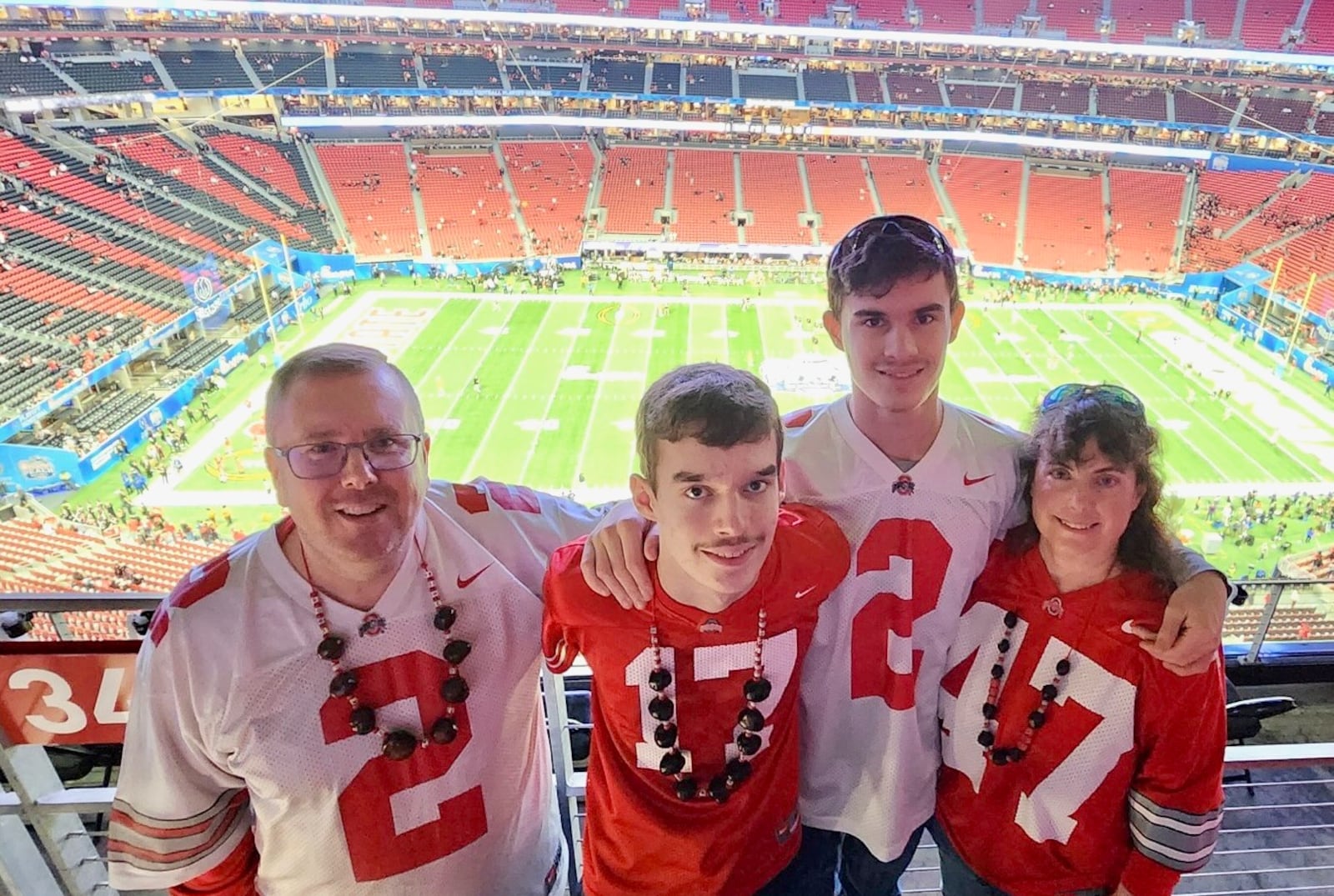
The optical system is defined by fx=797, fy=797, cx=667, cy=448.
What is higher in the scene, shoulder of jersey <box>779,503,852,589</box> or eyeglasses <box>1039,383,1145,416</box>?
eyeglasses <box>1039,383,1145,416</box>

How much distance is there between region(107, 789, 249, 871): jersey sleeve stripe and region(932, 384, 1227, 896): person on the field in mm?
1445

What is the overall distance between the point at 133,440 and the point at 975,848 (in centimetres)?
1444

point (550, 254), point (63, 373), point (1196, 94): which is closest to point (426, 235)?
point (550, 254)

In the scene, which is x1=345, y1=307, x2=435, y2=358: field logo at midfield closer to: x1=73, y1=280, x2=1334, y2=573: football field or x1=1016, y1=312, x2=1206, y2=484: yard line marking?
x1=73, y1=280, x2=1334, y2=573: football field

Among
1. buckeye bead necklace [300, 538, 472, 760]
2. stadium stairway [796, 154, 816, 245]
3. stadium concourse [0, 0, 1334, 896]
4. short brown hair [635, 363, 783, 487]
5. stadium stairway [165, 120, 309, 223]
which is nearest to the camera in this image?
short brown hair [635, 363, 783, 487]

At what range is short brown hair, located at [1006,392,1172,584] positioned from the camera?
146 cm

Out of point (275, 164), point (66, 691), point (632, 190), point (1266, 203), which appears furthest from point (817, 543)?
point (1266, 203)

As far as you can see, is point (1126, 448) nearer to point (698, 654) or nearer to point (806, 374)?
point (698, 654)

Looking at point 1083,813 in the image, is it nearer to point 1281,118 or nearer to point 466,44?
point 466,44

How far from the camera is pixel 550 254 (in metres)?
22.7

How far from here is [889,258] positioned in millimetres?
1547

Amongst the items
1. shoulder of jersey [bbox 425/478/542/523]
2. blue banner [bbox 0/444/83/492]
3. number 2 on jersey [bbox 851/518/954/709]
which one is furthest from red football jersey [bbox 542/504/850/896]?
blue banner [bbox 0/444/83/492]

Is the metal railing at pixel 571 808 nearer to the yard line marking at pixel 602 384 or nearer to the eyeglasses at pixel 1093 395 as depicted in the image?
the eyeglasses at pixel 1093 395

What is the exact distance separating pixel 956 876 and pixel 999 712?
1.45 feet
